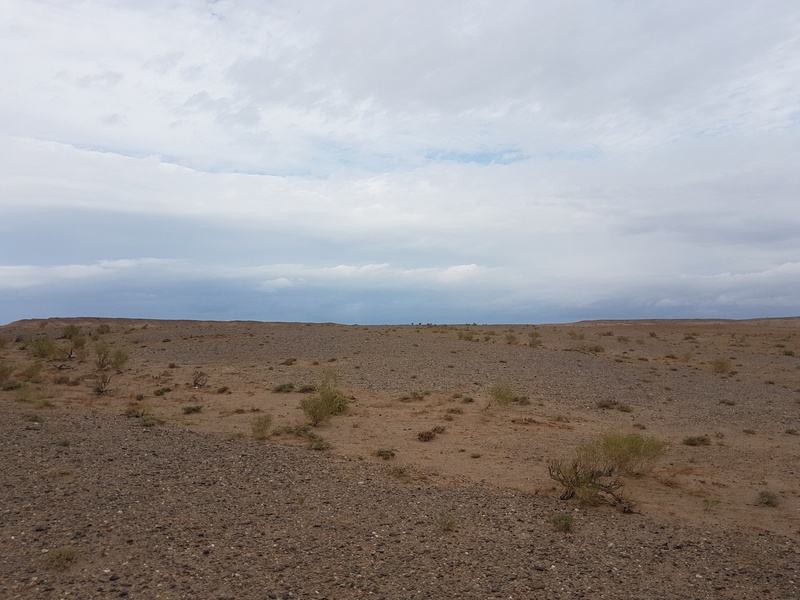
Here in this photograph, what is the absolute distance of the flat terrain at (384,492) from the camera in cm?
772

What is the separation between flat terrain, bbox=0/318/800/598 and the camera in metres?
7.72

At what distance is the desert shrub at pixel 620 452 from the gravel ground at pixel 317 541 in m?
1.87

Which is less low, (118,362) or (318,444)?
(118,362)

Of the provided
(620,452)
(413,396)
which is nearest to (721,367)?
(413,396)

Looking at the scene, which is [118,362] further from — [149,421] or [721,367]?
[721,367]

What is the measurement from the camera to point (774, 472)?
1413 cm

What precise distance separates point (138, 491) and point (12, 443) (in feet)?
15.2

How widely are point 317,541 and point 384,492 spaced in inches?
108

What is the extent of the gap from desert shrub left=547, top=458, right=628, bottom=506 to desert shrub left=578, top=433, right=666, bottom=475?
0.38 m

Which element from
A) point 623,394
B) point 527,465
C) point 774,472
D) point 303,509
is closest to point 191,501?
point 303,509

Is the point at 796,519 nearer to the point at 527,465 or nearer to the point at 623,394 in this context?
the point at 527,465

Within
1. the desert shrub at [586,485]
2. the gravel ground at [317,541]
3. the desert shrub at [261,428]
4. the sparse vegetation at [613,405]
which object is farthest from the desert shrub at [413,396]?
the desert shrub at [586,485]

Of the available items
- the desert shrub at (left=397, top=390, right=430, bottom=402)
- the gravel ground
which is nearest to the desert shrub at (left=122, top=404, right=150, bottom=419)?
the gravel ground

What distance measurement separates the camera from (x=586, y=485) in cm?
1115
